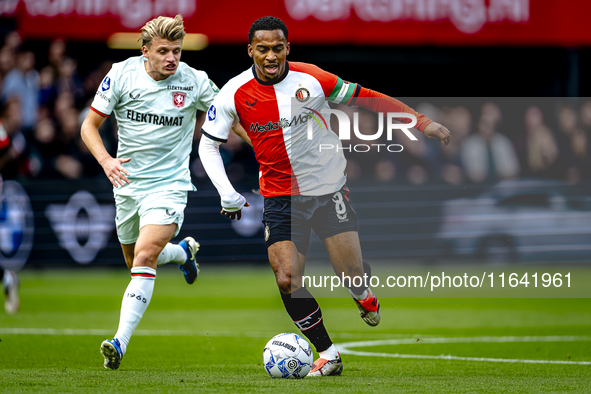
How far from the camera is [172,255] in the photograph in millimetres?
7602

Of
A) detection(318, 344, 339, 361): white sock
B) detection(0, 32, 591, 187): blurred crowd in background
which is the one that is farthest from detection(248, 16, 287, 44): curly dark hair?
detection(0, 32, 591, 187): blurred crowd in background

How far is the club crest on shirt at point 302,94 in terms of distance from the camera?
6263mm

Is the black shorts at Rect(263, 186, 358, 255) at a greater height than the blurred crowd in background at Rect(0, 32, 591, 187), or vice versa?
the black shorts at Rect(263, 186, 358, 255)

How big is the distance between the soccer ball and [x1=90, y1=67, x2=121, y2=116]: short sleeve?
2.35 metres

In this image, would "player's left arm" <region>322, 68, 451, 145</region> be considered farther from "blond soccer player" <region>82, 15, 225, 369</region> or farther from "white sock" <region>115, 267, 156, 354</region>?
"white sock" <region>115, 267, 156, 354</region>

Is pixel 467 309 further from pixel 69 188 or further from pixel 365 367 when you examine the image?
pixel 69 188

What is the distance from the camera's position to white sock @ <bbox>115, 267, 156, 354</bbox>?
616 cm

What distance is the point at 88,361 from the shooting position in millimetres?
6586

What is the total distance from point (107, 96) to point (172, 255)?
168cm

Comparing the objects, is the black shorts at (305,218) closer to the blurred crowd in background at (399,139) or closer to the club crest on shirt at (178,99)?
the club crest on shirt at (178,99)

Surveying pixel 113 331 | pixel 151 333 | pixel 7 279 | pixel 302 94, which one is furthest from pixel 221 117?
pixel 7 279

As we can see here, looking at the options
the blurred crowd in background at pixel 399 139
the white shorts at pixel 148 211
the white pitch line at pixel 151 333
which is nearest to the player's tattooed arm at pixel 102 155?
the white shorts at pixel 148 211

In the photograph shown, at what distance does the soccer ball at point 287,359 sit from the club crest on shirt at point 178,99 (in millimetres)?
2206

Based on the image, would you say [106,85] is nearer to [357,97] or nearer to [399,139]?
[357,97]
